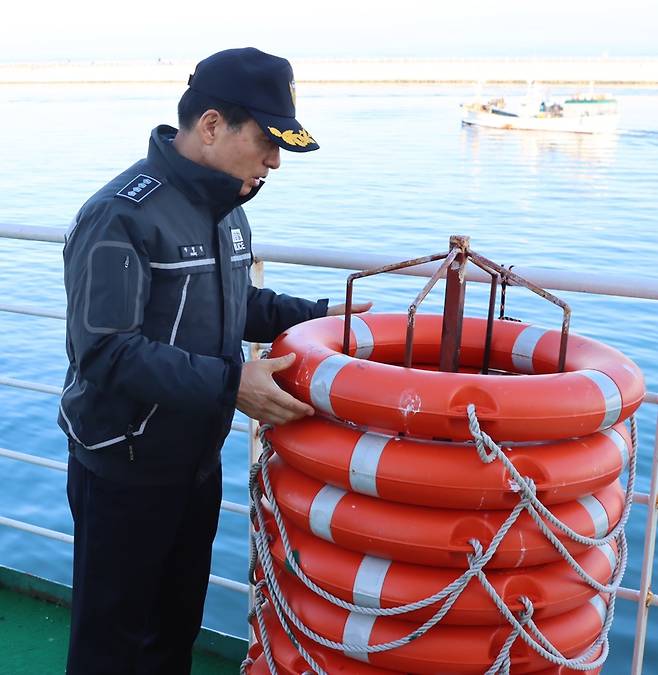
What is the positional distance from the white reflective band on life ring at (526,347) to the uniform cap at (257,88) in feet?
1.68

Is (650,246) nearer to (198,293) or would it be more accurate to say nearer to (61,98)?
(198,293)

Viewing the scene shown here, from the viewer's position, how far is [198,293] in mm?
1549

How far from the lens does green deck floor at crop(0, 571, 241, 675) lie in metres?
2.23

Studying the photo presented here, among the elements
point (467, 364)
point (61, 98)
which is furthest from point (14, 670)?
point (61, 98)

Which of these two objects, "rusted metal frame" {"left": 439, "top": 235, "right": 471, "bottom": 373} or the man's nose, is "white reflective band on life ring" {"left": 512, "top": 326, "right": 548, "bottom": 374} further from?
the man's nose

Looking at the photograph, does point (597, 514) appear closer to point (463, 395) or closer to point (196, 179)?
point (463, 395)

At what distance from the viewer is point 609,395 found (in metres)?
1.34

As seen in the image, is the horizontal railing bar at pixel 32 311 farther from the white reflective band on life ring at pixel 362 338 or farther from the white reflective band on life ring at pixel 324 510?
the white reflective band on life ring at pixel 324 510

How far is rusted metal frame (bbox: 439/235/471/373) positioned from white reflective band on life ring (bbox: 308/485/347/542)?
1.02 feet

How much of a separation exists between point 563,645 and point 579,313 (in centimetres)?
879

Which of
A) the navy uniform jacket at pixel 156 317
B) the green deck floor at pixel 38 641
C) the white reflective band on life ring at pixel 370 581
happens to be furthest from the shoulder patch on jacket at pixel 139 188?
the green deck floor at pixel 38 641

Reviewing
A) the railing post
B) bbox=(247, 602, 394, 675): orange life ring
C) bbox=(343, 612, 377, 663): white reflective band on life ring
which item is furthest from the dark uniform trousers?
the railing post

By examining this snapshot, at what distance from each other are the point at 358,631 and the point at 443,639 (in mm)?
127

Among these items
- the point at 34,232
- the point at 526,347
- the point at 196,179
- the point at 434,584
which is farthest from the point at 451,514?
the point at 34,232
